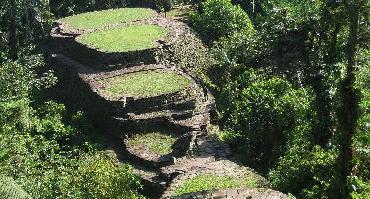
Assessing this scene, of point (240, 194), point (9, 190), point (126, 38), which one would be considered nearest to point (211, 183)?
point (240, 194)

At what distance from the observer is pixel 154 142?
70.6 ft

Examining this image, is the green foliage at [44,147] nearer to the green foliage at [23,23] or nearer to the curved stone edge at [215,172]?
the curved stone edge at [215,172]

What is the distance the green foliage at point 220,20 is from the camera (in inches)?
1238

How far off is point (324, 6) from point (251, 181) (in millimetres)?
8697

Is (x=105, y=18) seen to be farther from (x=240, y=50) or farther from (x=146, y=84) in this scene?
(x=146, y=84)

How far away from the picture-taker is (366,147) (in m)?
13.5

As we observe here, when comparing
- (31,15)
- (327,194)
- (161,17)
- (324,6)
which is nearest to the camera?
(327,194)

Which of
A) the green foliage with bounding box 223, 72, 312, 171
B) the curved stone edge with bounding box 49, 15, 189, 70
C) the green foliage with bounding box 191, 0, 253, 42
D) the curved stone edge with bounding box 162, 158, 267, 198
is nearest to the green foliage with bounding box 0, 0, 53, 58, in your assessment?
the curved stone edge with bounding box 49, 15, 189, 70


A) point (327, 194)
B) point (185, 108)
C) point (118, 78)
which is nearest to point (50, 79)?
point (118, 78)

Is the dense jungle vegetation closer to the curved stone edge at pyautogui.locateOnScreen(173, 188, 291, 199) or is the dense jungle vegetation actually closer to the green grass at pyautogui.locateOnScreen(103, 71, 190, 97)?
the curved stone edge at pyautogui.locateOnScreen(173, 188, 291, 199)

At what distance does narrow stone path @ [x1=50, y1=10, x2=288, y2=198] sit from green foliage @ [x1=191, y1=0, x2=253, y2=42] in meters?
2.41

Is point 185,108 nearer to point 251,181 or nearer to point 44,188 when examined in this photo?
point 251,181

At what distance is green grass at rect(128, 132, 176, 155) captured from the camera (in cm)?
2102

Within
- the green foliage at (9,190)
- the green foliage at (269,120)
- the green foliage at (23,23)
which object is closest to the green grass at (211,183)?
the green foliage at (269,120)
